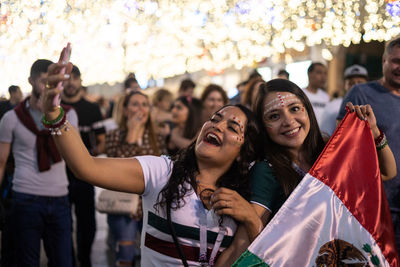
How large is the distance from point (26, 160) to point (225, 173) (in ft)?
6.56

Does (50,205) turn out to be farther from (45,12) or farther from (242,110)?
(242,110)

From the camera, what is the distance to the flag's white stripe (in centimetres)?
221

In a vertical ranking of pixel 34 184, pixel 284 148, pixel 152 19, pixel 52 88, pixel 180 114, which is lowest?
pixel 34 184

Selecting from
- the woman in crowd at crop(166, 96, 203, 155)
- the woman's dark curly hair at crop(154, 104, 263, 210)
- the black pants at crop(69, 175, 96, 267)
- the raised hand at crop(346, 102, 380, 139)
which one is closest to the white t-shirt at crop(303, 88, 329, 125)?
the woman in crowd at crop(166, 96, 203, 155)

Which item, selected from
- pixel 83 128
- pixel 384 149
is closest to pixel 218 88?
pixel 83 128

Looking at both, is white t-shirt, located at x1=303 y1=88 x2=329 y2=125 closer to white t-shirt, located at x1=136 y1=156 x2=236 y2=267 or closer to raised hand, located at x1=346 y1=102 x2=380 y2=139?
raised hand, located at x1=346 y1=102 x2=380 y2=139

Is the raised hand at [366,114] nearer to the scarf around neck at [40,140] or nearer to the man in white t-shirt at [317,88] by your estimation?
the scarf around neck at [40,140]

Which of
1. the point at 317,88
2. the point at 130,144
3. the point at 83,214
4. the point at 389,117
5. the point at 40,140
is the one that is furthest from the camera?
the point at 317,88

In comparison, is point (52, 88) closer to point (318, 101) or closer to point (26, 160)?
point (26, 160)

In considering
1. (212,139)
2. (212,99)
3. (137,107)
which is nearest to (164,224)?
(212,139)

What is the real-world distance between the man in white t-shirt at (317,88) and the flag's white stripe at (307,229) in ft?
14.4

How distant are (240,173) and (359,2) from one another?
241cm

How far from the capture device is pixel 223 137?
7.99 ft

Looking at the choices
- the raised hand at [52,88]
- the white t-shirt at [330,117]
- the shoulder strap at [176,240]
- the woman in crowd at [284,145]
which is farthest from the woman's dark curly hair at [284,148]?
the white t-shirt at [330,117]
